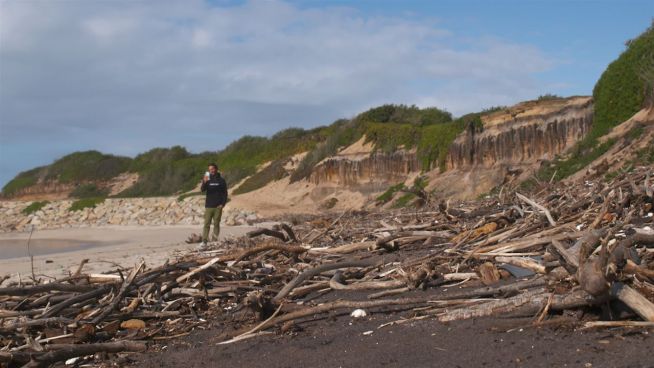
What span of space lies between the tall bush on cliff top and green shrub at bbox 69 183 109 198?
43348 mm

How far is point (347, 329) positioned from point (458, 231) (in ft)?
11.0

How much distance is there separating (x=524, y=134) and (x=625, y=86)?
4.36 metres

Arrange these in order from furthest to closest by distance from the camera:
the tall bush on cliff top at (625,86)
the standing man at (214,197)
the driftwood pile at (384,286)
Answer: the tall bush on cliff top at (625,86) < the standing man at (214,197) < the driftwood pile at (384,286)

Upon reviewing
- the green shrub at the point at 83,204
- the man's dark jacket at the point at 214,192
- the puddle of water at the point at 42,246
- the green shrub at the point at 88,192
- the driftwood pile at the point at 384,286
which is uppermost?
the green shrub at the point at 88,192

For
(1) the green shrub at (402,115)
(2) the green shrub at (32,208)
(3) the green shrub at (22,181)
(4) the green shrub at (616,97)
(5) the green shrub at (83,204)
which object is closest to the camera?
(4) the green shrub at (616,97)

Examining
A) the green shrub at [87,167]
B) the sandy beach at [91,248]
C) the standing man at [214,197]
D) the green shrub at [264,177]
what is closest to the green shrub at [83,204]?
the green shrub at [264,177]

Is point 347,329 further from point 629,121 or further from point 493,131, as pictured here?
point 493,131

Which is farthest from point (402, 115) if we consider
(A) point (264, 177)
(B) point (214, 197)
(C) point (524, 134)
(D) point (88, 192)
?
(D) point (88, 192)

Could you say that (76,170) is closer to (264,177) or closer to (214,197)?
(264,177)

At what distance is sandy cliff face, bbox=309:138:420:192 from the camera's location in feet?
96.5

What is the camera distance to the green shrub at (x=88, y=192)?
5506 cm

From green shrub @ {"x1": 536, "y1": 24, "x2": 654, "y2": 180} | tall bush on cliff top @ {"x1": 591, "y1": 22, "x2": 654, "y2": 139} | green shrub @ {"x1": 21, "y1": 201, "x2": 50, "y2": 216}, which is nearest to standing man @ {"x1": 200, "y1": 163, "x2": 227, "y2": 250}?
green shrub @ {"x1": 536, "y1": 24, "x2": 654, "y2": 180}

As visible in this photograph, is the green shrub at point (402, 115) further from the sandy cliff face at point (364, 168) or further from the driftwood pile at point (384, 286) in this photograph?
the driftwood pile at point (384, 286)

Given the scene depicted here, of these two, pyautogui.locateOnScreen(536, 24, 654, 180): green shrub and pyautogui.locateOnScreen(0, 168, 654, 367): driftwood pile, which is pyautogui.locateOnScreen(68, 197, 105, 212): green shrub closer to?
pyautogui.locateOnScreen(536, 24, 654, 180): green shrub
